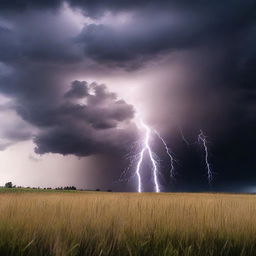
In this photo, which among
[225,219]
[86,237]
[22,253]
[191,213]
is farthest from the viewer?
[191,213]

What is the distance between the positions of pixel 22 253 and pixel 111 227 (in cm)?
129

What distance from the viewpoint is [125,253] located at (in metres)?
4.02

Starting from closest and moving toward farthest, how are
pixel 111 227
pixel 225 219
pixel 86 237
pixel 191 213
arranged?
1. pixel 86 237
2. pixel 111 227
3. pixel 225 219
4. pixel 191 213

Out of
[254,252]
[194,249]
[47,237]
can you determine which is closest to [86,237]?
[47,237]

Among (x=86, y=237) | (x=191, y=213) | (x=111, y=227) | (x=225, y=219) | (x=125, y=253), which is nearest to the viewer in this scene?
(x=125, y=253)

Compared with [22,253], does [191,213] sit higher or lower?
higher

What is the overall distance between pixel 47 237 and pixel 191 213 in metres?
2.90

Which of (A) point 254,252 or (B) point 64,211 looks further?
(B) point 64,211

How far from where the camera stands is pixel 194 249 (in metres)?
4.40

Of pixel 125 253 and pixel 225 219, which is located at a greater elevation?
pixel 225 219

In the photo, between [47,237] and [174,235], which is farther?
[174,235]

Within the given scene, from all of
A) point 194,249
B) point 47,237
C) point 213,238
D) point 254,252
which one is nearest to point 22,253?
point 47,237

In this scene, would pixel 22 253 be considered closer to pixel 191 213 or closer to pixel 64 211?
pixel 64 211

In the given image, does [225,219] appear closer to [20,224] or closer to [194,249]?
[194,249]
